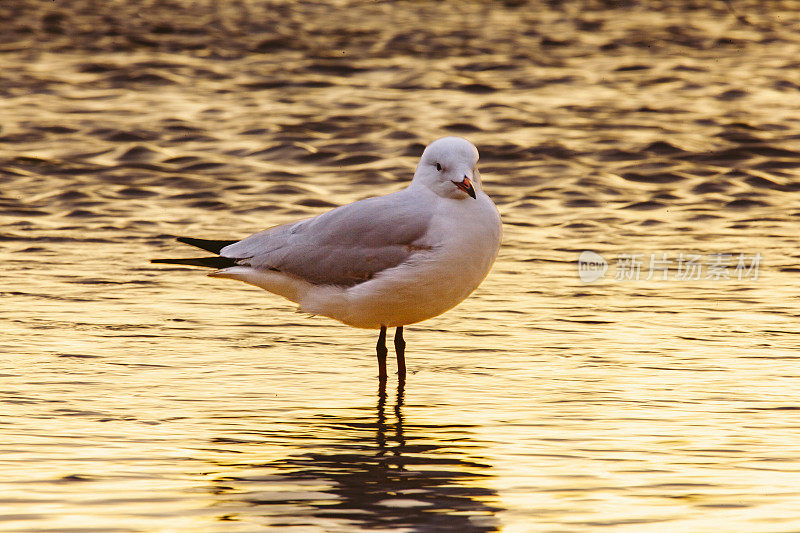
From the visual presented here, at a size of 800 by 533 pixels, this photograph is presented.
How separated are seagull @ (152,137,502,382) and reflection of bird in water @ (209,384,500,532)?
2.46 ft

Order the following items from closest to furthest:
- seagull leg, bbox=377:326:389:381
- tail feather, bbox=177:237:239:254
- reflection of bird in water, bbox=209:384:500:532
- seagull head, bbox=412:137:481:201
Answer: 1. reflection of bird in water, bbox=209:384:500:532
2. seagull head, bbox=412:137:481:201
3. seagull leg, bbox=377:326:389:381
4. tail feather, bbox=177:237:239:254

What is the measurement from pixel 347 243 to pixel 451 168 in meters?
0.71

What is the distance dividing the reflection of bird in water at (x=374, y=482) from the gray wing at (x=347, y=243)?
91 centimetres

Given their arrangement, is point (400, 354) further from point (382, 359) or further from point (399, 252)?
point (399, 252)

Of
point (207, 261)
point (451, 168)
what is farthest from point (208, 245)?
point (451, 168)

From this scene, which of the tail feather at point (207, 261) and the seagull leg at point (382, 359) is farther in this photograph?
the tail feather at point (207, 261)

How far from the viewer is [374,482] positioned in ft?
18.1

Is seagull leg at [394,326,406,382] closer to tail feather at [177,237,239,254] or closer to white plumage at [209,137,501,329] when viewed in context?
white plumage at [209,137,501,329]

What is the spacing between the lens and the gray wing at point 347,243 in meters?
6.87

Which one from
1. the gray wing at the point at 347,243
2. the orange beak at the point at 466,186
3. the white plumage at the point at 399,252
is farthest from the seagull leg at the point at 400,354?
the orange beak at the point at 466,186

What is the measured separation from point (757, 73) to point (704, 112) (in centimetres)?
256

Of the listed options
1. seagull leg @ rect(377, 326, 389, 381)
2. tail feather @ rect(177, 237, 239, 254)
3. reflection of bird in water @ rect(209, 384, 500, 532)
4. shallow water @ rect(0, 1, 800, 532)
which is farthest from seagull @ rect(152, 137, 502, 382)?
reflection of bird in water @ rect(209, 384, 500, 532)

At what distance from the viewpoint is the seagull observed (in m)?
6.73

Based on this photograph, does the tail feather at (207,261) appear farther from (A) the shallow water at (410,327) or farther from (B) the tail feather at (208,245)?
(A) the shallow water at (410,327)
